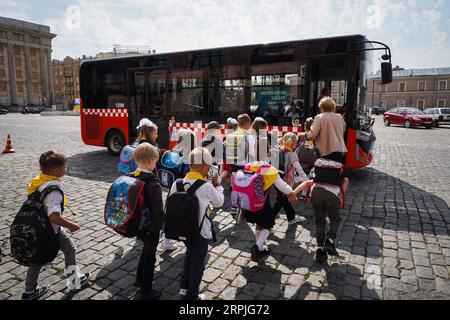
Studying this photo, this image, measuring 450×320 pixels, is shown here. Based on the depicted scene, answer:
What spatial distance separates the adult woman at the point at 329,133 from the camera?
4016 millimetres

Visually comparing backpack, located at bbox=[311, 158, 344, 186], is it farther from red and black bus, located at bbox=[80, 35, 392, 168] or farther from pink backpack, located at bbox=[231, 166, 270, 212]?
red and black bus, located at bbox=[80, 35, 392, 168]

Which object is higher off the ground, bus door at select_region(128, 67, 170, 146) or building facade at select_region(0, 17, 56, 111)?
building facade at select_region(0, 17, 56, 111)

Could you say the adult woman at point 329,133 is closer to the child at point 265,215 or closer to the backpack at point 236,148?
the child at point 265,215

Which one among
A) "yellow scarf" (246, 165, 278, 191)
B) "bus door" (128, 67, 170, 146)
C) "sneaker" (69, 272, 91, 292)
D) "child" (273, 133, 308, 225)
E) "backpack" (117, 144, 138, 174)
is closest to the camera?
"sneaker" (69, 272, 91, 292)

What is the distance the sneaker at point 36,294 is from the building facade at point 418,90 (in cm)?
7566

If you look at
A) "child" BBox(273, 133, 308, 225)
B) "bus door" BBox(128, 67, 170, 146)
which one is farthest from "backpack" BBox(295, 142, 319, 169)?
"bus door" BBox(128, 67, 170, 146)

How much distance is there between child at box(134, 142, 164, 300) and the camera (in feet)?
9.87

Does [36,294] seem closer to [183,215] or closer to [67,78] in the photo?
[183,215]

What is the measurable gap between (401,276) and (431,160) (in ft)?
30.3

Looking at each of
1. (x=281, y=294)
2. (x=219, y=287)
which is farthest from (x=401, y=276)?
(x=219, y=287)

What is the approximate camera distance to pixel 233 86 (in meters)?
8.68

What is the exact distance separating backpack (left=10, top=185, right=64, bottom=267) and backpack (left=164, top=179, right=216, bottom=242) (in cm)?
114

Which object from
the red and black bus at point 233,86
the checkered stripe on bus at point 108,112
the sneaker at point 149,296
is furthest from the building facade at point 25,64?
the sneaker at point 149,296
